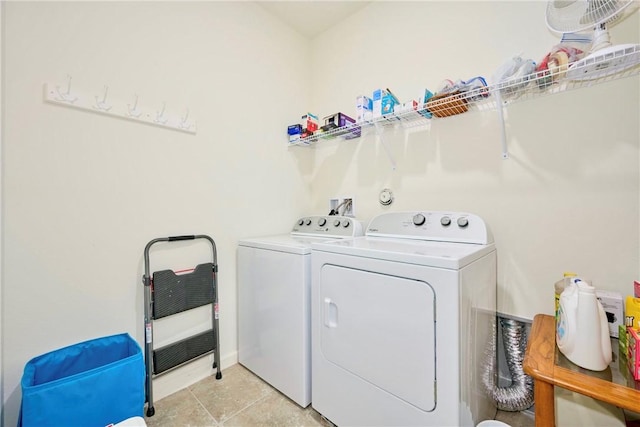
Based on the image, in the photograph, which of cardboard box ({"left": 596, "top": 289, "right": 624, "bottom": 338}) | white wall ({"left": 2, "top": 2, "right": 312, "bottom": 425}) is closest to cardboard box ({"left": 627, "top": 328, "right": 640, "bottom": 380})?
cardboard box ({"left": 596, "top": 289, "right": 624, "bottom": 338})

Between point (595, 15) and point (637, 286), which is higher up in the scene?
point (595, 15)

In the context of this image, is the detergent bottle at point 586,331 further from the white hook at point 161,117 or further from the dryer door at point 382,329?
the white hook at point 161,117

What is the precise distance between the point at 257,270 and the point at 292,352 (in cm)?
54

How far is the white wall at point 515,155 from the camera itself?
4.04ft

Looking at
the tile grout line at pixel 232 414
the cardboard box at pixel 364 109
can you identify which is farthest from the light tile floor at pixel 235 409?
the cardboard box at pixel 364 109

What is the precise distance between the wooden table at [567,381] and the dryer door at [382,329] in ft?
1.14

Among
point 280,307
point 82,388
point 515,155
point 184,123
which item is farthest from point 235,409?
point 515,155

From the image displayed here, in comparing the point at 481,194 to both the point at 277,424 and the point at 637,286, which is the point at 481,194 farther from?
the point at 277,424

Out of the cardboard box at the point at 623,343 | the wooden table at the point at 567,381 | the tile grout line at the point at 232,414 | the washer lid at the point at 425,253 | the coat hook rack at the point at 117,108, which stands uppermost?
the coat hook rack at the point at 117,108

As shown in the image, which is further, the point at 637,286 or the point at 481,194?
the point at 481,194

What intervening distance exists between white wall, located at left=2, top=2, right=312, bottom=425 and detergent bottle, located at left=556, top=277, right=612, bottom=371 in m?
1.84

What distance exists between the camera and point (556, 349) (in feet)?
3.51

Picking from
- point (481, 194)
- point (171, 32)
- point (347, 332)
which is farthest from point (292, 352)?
point (171, 32)

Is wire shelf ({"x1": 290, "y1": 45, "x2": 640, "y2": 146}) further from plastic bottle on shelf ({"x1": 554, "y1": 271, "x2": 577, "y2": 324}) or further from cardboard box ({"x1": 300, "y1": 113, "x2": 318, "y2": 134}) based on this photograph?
plastic bottle on shelf ({"x1": 554, "y1": 271, "x2": 577, "y2": 324})
